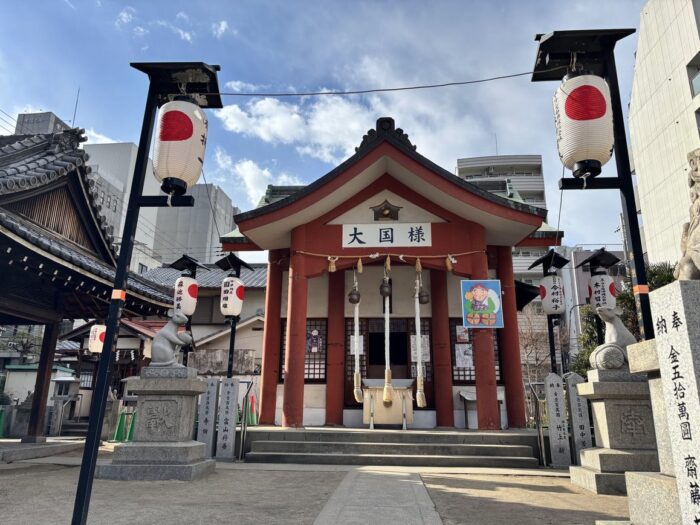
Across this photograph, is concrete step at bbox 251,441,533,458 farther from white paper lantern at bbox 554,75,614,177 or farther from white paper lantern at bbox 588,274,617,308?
white paper lantern at bbox 554,75,614,177

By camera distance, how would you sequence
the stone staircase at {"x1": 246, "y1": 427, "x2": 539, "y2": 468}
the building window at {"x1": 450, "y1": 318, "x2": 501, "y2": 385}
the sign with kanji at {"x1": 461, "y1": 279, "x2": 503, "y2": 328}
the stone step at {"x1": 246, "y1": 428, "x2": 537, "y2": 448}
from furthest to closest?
the building window at {"x1": 450, "y1": 318, "x2": 501, "y2": 385}, the sign with kanji at {"x1": 461, "y1": 279, "x2": 503, "y2": 328}, the stone step at {"x1": 246, "y1": 428, "x2": 537, "y2": 448}, the stone staircase at {"x1": 246, "y1": 427, "x2": 539, "y2": 468}

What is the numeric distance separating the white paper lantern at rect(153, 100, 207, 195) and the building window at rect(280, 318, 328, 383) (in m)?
8.52

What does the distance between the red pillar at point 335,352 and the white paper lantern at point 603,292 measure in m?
6.69

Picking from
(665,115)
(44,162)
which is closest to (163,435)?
(44,162)

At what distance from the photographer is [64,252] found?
10.0 meters

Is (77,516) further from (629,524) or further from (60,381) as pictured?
(60,381)

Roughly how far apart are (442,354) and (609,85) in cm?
869

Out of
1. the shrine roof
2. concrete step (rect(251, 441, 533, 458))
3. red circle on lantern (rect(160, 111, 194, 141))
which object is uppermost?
the shrine roof

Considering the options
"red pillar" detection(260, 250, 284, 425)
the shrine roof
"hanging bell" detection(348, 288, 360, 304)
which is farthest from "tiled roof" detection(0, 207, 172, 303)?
"hanging bell" detection(348, 288, 360, 304)

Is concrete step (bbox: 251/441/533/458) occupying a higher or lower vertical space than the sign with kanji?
lower

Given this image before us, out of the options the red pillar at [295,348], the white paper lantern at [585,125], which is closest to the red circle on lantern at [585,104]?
the white paper lantern at [585,125]

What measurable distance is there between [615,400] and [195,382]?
6856 millimetres

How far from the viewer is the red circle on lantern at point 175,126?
234 inches

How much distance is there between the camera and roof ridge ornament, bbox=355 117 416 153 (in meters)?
12.7
